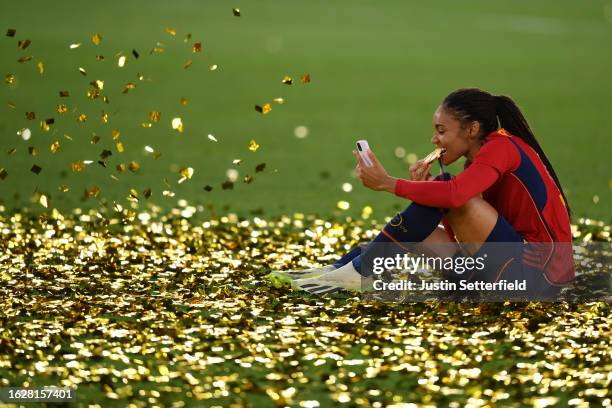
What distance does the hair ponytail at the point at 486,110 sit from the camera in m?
5.85

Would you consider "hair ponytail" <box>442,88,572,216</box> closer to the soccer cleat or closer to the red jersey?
the red jersey

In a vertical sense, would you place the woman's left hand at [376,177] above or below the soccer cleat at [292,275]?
above

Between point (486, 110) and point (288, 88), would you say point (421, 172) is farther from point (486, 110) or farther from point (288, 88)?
point (288, 88)

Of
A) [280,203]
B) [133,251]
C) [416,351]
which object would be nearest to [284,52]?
[280,203]

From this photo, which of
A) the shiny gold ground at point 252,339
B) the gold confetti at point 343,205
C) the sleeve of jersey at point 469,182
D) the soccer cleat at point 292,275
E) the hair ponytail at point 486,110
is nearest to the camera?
the shiny gold ground at point 252,339

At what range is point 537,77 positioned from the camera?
62.9 ft

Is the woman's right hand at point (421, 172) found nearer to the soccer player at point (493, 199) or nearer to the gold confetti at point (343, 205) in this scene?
the soccer player at point (493, 199)

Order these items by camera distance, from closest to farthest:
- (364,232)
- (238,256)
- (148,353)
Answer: (148,353) < (238,256) < (364,232)

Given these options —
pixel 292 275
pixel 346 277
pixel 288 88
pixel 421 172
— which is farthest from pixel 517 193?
pixel 288 88

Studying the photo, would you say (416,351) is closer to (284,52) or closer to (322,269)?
(322,269)

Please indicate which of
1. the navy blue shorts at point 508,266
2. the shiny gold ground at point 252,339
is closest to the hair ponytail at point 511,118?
the navy blue shorts at point 508,266

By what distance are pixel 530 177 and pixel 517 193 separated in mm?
103

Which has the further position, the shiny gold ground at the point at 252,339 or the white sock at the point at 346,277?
the white sock at the point at 346,277

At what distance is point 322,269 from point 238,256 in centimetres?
95
